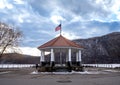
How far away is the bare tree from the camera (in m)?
57.2

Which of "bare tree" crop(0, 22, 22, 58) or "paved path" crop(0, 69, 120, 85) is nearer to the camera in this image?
"paved path" crop(0, 69, 120, 85)

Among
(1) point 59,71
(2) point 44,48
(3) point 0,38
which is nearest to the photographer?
(1) point 59,71

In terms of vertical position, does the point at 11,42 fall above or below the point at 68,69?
above

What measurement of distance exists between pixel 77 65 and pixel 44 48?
6632mm

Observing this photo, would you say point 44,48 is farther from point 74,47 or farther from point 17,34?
point 17,34

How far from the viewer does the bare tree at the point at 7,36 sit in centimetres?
5716

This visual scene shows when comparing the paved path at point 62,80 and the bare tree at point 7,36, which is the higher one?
the bare tree at point 7,36

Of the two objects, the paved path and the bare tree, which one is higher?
the bare tree

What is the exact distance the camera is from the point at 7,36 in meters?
57.6

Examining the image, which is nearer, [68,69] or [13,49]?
[68,69]

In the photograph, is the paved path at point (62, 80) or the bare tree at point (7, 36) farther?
the bare tree at point (7, 36)

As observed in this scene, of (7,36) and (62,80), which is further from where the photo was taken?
(7,36)

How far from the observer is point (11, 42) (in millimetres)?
58594

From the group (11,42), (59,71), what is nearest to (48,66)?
(59,71)
